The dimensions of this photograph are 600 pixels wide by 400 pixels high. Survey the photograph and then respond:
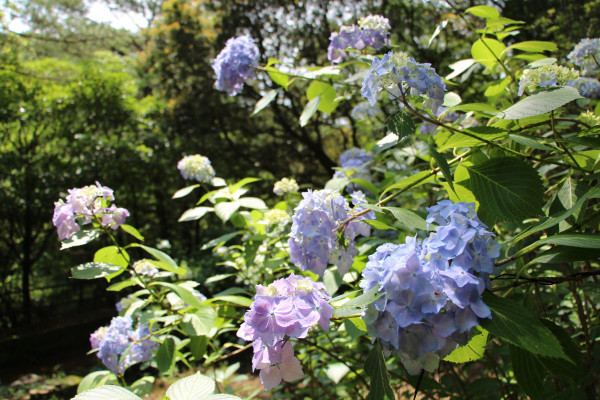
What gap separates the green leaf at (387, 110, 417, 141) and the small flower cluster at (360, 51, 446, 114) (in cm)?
5

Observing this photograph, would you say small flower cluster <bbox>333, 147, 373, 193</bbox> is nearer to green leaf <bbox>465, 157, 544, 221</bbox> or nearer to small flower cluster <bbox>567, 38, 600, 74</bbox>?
small flower cluster <bbox>567, 38, 600, 74</bbox>

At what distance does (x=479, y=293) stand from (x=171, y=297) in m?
1.40

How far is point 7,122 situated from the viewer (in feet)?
24.1

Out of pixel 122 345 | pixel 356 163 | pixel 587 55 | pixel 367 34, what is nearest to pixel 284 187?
pixel 356 163

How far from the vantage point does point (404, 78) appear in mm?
947

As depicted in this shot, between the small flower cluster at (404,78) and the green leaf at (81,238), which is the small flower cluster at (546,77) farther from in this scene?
the green leaf at (81,238)

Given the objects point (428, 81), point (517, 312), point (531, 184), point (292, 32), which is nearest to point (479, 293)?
point (517, 312)

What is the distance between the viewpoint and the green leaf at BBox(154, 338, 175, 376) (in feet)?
4.75

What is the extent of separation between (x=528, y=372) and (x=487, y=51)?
47.2 inches

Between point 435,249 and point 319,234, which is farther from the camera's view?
point 319,234

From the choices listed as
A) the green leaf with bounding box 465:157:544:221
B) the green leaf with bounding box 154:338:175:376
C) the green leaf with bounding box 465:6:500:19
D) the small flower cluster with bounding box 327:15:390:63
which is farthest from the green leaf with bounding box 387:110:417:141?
the green leaf with bounding box 154:338:175:376

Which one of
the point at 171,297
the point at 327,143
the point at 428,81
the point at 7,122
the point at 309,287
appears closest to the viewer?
the point at 309,287

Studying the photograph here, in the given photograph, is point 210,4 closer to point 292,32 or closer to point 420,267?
point 292,32

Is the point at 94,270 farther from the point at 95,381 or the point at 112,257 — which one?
the point at 95,381
